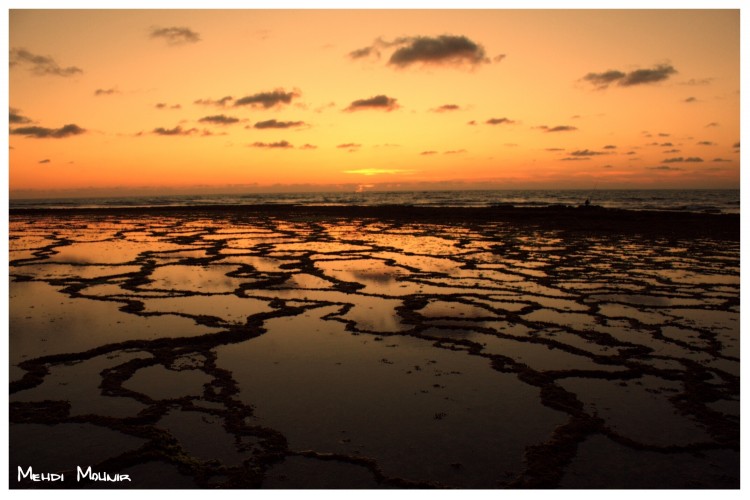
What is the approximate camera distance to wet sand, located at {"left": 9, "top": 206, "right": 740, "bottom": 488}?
9.81ft

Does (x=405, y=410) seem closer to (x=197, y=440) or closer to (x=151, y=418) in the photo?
(x=197, y=440)

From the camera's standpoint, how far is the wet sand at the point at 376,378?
2.99 m

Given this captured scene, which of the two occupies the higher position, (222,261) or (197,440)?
(222,261)

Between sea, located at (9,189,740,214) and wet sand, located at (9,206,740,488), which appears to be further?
sea, located at (9,189,740,214)

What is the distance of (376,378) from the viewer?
418cm

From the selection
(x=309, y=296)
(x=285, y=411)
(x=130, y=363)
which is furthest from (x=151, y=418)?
(x=309, y=296)

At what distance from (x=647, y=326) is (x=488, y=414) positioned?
2963mm

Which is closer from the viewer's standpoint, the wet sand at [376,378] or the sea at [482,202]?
the wet sand at [376,378]

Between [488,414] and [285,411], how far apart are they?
4.34ft

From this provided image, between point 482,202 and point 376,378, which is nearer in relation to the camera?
point 376,378

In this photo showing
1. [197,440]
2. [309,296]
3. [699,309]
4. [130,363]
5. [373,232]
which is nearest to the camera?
[197,440]

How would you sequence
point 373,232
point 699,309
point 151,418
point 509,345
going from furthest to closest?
point 373,232, point 699,309, point 509,345, point 151,418

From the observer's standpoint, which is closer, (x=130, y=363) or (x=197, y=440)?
(x=197, y=440)

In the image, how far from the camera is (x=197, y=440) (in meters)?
3.21
